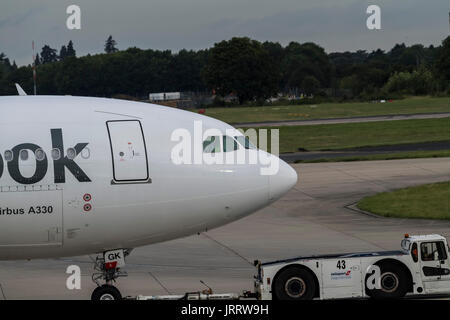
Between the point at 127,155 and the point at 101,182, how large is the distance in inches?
34.1

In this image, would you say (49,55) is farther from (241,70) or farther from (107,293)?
(107,293)

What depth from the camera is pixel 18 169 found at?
19781 millimetres

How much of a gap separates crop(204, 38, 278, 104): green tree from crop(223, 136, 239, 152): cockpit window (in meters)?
154

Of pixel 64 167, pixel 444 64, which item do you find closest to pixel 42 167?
pixel 64 167

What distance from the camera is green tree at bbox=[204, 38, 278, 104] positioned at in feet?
578

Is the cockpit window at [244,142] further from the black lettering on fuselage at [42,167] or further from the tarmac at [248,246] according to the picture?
the tarmac at [248,246]

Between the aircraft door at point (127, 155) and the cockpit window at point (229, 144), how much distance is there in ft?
6.82

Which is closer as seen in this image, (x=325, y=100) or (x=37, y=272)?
(x=37, y=272)

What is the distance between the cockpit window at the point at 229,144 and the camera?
69.3 feet

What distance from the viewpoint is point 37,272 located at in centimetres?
2927

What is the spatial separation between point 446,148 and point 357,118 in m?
36.8
